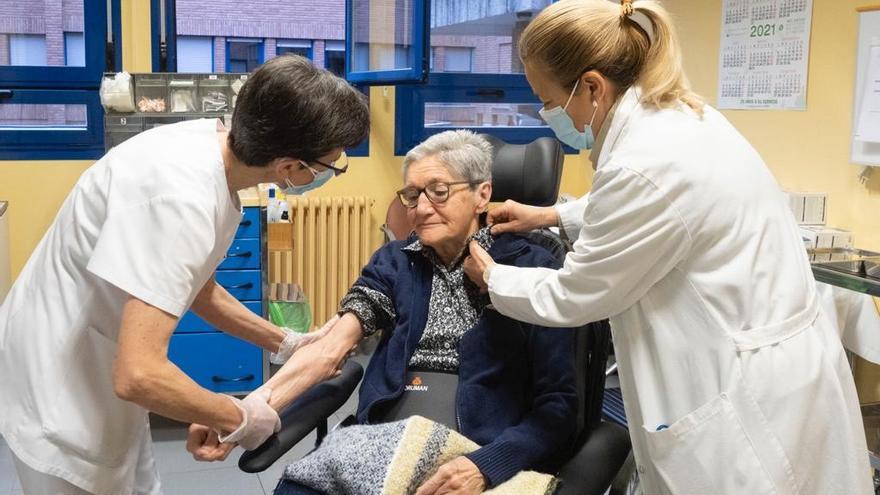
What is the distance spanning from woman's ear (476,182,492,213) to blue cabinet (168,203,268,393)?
149 centimetres

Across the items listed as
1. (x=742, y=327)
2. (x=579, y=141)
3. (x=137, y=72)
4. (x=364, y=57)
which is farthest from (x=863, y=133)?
(x=137, y=72)

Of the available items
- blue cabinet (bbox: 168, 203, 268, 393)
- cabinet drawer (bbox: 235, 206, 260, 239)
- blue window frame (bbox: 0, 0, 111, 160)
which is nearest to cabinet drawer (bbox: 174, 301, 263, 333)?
blue cabinet (bbox: 168, 203, 268, 393)

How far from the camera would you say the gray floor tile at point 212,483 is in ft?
9.54

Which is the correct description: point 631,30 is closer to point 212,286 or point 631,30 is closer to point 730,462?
point 730,462

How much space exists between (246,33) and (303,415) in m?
5.48

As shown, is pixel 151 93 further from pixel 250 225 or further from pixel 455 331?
pixel 455 331

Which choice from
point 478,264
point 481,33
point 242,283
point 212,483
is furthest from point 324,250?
point 478,264

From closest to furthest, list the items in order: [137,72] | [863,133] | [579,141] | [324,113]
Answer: [324,113] → [579,141] → [863,133] → [137,72]

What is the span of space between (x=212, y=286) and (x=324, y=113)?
1.77 ft

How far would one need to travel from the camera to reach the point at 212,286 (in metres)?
1.83

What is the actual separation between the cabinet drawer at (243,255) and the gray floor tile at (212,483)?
0.77m

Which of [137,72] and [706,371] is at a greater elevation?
[137,72]

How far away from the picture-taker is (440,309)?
208 centimetres

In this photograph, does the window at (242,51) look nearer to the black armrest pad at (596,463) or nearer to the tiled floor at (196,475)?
the tiled floor at (196,475)
